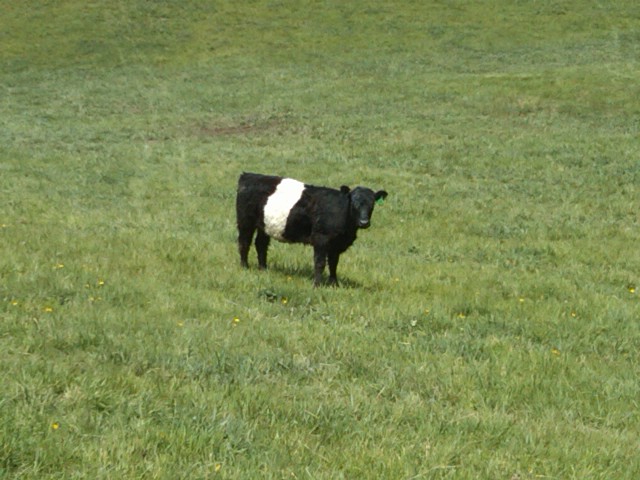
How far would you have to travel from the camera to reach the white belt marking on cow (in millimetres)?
11508

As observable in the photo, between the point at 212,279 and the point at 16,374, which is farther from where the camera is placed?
the point at 212,279

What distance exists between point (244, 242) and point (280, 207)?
40.3 inches

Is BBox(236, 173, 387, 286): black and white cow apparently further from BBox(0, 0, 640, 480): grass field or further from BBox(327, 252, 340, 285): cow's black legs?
BBox(0, 0, 640, 480): grass field

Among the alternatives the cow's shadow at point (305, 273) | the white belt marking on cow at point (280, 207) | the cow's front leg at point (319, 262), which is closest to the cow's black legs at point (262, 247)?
the cow's shadow at point (305, 273)

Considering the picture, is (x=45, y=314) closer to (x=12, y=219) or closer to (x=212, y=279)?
(x=212, y=279)

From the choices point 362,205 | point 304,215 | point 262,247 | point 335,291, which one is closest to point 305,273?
point 262,247

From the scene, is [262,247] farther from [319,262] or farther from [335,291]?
[335,291]

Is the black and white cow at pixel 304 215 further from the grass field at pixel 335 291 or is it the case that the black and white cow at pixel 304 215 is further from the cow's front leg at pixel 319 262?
the grass field at pixel 335 291

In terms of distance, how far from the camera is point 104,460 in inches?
170

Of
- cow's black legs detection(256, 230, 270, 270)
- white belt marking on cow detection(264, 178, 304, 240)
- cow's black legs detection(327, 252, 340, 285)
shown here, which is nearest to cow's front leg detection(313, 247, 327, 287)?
cow's black legs detection(327, 252, 340, 285)

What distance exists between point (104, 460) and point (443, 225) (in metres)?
13.8

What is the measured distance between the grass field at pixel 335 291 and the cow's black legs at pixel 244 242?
47 cm

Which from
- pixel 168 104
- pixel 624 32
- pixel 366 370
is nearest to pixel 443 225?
pixel 366 370

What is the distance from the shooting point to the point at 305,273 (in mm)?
12094
